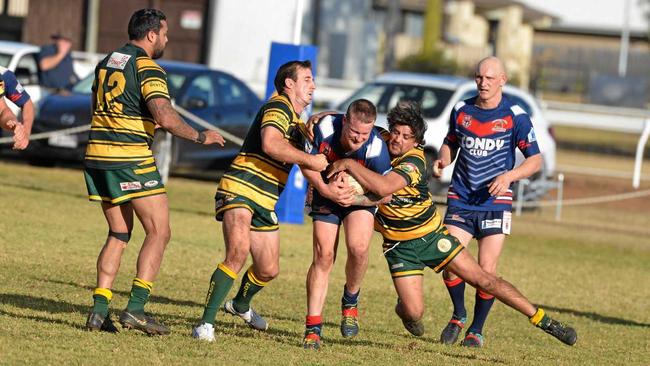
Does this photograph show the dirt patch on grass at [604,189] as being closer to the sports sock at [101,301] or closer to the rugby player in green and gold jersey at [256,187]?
the rugby player in green and gold jersey at [256,187]

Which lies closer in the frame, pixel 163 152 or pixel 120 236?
pixel 120 236

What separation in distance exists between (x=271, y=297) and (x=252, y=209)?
3034 millimetres

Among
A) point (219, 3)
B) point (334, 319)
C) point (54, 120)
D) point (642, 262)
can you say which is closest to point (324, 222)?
point (334, 319)

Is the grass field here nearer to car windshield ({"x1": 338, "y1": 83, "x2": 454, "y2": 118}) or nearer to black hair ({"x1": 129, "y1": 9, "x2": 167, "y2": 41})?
black hair ({"x1": 129, "y1": 9, "x2": 167, "y2": 41})

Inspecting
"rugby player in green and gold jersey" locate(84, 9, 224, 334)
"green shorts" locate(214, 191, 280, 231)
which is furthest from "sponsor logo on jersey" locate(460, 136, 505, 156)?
"rugby player in green and gold jersey" locate(84, 9, 224, 334)

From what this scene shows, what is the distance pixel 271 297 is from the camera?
457 inches

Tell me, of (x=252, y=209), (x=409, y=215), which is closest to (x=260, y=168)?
(x=252, y=209)

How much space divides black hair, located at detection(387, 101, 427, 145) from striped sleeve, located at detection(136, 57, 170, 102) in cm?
147

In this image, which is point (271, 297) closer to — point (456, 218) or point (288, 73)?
point (456, 218)

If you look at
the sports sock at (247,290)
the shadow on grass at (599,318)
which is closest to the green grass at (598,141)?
the shadow on grass at (599,318)

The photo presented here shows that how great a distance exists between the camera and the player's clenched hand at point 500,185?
9.66 meters

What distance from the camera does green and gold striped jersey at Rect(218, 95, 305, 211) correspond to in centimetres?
865

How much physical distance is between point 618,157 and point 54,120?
2051 cm

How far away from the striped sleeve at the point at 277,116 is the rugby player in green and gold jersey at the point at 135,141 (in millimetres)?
323
